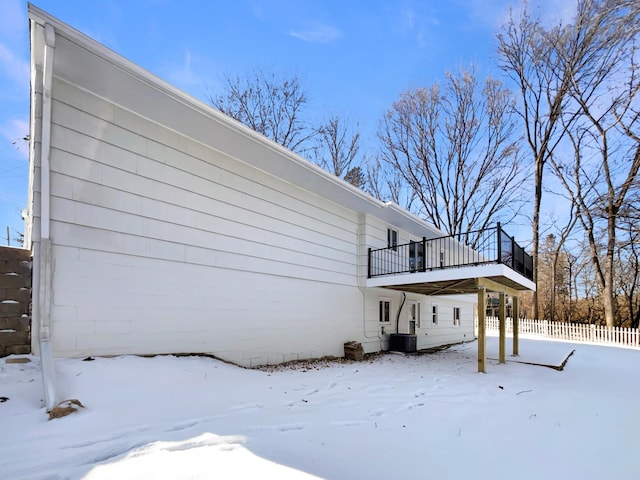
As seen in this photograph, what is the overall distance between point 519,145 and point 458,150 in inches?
145

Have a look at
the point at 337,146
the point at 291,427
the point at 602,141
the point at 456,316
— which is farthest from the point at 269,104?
the point at 602,141

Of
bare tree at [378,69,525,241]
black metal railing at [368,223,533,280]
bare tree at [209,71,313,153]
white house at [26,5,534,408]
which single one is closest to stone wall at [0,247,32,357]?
white house at [26,5,534,408]

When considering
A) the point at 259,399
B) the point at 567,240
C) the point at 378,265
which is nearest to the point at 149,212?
the point at 259,399

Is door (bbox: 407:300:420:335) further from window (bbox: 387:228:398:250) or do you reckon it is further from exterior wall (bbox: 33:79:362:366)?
exterior wall (bbox: 33:79:362:366)

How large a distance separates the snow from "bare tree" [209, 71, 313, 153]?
13573mm

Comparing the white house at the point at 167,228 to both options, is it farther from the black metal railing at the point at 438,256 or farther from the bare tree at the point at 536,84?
the bare tree at the point at 536,84

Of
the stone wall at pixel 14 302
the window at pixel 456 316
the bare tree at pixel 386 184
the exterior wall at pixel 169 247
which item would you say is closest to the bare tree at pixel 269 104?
the bare tree at pixel 386 184

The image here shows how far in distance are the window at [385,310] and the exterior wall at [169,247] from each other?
2.84 meters

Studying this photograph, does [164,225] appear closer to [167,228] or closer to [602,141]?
[167,228]

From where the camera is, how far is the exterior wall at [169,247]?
4.60m

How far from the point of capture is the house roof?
415 cm

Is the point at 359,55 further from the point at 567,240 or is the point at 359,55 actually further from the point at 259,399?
the point at 567,240

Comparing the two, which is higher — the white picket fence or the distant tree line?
the distant tree line

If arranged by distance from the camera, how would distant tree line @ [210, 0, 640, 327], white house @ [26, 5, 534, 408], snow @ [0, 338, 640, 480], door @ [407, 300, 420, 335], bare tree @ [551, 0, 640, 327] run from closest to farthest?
snow @ [0, 338, 640, 480]
white house @ [26, 5, 534, 408]
door @ [407, 300, 420, 335]
bare tree @ [551, 0, 640, 327]
distant tree line @ [210, 0, 640, 327]
